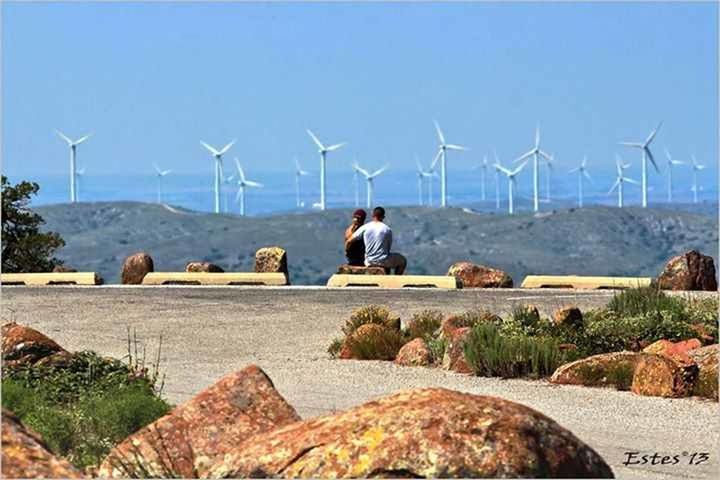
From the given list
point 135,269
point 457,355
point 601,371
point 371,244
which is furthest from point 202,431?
point 135,269

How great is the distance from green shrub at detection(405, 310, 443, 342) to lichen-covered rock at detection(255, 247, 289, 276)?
1068 centimetres

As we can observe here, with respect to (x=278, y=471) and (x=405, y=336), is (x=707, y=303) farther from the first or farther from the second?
(x=278, y=471)

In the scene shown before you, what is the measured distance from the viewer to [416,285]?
29766 millimetres

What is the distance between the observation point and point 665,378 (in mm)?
16672

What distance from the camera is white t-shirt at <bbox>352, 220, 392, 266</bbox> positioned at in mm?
29625

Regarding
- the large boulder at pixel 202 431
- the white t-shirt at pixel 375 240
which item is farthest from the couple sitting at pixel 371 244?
the large boulder at pixel 202 431

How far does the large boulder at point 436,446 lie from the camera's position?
8.98 m

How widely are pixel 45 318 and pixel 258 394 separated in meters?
13.5

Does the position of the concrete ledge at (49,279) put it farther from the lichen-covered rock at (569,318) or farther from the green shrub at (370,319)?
the lichen-covered rock at (569,318)

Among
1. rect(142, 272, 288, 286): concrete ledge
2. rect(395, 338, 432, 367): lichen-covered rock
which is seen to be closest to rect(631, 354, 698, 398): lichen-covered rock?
rect(395, 338, 432, 367): lichen-covered rock

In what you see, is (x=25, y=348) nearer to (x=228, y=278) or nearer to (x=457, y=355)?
(x=457, y=355)

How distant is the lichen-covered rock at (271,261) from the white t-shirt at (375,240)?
3.02 meters

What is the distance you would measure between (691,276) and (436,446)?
21.2 meters

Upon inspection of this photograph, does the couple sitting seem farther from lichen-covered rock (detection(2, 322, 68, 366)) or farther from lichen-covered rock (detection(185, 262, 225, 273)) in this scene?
lichen-covered rock (detection(2, 322, 68, 366))
